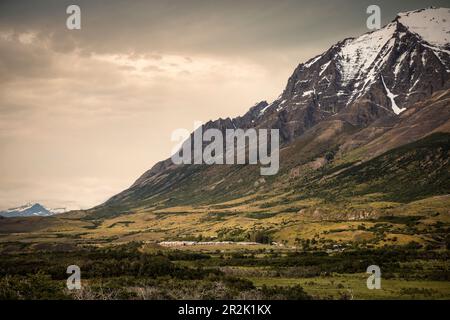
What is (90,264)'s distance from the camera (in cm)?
14325

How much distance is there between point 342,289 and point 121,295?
4327 centimetres

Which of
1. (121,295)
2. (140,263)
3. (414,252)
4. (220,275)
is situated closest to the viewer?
(121,295)

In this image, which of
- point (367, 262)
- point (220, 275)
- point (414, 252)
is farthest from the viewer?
point (414, 252)

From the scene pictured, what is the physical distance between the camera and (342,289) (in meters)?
109

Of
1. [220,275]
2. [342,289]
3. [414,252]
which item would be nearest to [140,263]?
[220,275]

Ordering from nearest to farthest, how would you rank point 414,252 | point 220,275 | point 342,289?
1. point 342,289
2. point 220,275
3. point 414,252
